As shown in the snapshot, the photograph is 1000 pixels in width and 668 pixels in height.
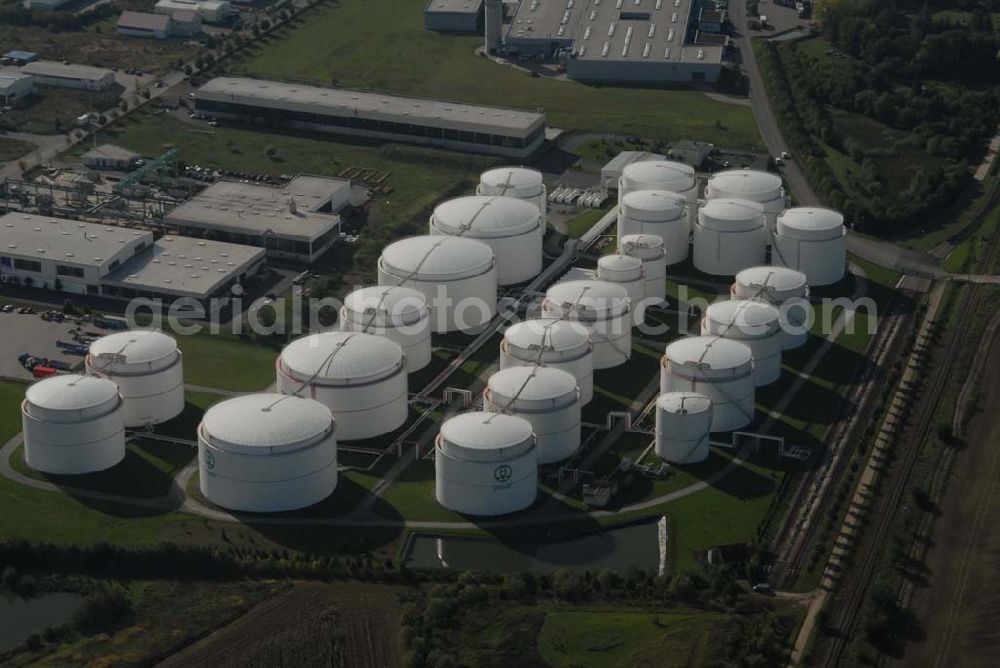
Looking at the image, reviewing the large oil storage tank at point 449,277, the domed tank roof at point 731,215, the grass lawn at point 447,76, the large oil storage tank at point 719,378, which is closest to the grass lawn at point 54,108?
the grass lawn at point 447,76

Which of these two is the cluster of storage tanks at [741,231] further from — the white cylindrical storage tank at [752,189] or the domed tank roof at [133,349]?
the domed tank roof at [133,349]

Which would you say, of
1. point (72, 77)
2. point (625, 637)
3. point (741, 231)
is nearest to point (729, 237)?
point (741, 231)

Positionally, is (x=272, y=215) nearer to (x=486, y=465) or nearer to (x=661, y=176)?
(x=661, y=176)

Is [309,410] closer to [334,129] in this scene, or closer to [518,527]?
[518,527]

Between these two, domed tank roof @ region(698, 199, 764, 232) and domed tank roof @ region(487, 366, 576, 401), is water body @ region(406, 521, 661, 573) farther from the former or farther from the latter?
domed tank roof @ region(698, 199, 764, 232)

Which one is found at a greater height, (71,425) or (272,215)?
(71,425)
